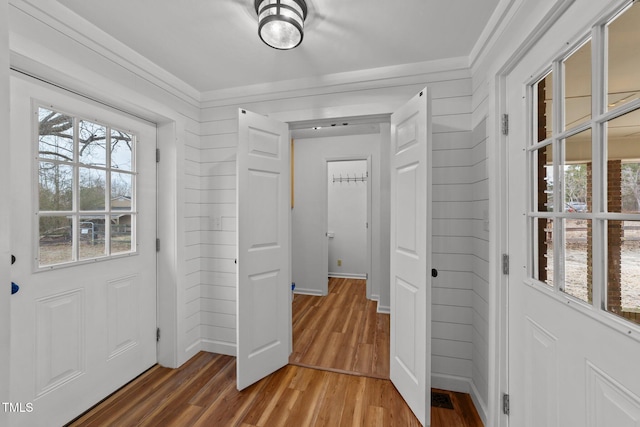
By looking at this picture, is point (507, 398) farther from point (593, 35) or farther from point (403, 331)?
point (593, 35)

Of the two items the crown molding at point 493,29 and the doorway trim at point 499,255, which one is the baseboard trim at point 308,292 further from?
the crown molding at point 493,29

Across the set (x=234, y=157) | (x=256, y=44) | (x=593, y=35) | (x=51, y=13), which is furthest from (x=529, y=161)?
(x=51, y=13)

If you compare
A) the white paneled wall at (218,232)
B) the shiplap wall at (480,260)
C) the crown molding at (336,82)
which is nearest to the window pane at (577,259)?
the shiplap wall at (480,260)

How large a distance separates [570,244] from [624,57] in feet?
2.05

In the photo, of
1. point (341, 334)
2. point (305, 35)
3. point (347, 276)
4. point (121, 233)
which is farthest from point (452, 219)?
point (347, 276)

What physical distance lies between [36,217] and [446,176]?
2513 mm

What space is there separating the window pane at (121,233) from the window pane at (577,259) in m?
2.56

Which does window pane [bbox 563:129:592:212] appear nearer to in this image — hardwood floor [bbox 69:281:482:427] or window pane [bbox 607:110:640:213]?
window pane [bbox 607:110:640:213]

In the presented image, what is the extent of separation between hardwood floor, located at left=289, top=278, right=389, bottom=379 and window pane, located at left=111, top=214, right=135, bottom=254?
1.62 m

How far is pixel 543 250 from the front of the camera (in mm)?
1188

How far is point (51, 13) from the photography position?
138 cm

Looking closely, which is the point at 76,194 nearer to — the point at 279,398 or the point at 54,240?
the point at 54,240

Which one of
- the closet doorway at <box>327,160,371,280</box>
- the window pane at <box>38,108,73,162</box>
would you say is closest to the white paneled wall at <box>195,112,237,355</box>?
the window pane at <box>38,108,73,162</box>

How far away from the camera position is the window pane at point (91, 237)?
1.71m
